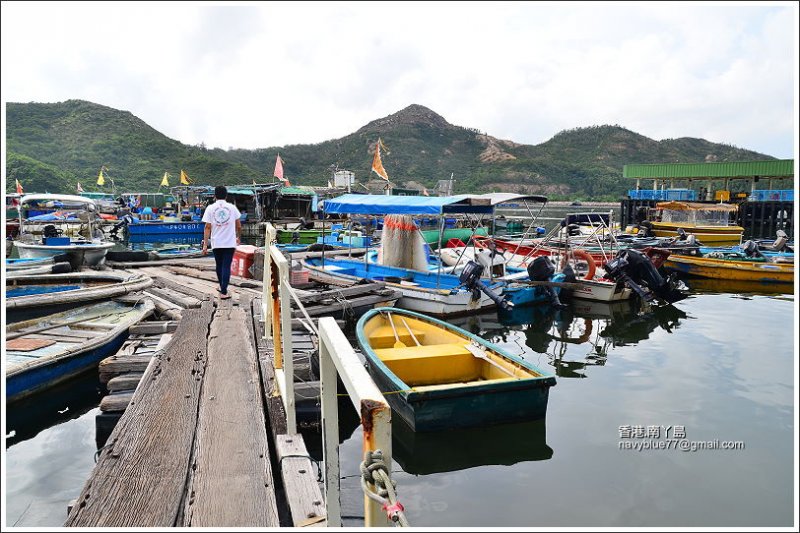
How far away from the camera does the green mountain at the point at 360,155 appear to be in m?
57.2

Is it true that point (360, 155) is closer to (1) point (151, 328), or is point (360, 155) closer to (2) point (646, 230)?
(2) point (646, 230)

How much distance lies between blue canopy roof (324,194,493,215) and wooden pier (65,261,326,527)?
225 inches

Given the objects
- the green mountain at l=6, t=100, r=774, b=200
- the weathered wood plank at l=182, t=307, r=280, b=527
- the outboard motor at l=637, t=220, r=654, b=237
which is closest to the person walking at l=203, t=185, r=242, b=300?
the weathered wood plank at l=182, t=307, r=280, b=527

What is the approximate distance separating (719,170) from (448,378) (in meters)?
36.9

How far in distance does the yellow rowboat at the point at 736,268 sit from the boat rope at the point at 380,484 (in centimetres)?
1875

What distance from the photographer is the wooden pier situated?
2.84 metres

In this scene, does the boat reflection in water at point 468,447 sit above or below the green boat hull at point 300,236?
below

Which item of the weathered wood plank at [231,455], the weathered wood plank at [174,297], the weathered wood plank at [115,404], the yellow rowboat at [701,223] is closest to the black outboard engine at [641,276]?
the weathered wood plank at [174,297]

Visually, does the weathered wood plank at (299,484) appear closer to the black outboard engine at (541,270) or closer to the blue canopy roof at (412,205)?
the blue canopy roof at (412,205)

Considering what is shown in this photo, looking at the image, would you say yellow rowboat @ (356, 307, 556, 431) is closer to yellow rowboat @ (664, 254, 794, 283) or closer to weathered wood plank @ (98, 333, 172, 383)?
weathered wood plank @ (98, 333, 172, 383)

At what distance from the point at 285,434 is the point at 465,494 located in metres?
2.16

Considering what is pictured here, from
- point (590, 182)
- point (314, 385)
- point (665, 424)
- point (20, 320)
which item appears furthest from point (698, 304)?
point (590, 182)

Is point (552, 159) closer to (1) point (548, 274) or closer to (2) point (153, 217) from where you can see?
(2) point (153, 217)

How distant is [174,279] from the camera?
12312mm
